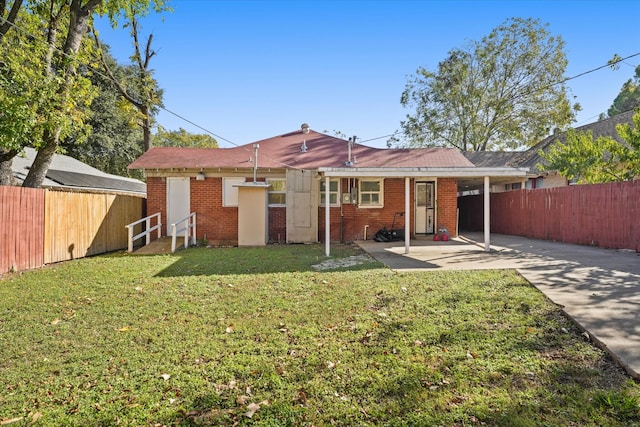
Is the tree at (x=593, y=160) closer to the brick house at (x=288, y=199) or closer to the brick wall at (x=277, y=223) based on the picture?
the brick house at (x=288, y=199)

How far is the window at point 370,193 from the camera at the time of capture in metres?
12.9

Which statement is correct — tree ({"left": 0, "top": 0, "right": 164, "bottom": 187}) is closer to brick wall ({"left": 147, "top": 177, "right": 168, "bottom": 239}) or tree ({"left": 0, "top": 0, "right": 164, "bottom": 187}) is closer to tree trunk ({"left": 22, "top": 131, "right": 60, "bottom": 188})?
tree trunk ({"left": 22, "top": 131, "right": 60, "bottom": 188})

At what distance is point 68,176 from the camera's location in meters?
15.7

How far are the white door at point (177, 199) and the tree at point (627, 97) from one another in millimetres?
37117

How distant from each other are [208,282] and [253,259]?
95.9 inches

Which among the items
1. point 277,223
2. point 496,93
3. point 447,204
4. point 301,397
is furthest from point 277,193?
point 496,93

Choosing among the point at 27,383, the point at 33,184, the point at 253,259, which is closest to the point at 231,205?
the point at 253,259

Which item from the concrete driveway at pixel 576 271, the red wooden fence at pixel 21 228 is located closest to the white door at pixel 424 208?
the concrete driveway at pixel 576 271

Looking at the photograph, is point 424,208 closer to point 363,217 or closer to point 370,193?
point 370,193

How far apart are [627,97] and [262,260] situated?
4456 cm

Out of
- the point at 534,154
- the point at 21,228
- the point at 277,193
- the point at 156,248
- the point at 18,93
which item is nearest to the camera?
the point at 21,228

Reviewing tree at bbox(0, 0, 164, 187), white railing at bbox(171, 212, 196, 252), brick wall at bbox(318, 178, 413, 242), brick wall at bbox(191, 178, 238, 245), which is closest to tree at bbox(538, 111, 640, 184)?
brick wall at bbox(318, 178, 413, 242)

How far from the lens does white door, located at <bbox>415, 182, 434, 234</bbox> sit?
520 inches

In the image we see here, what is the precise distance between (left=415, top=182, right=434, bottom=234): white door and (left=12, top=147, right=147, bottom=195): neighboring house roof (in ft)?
45.5
